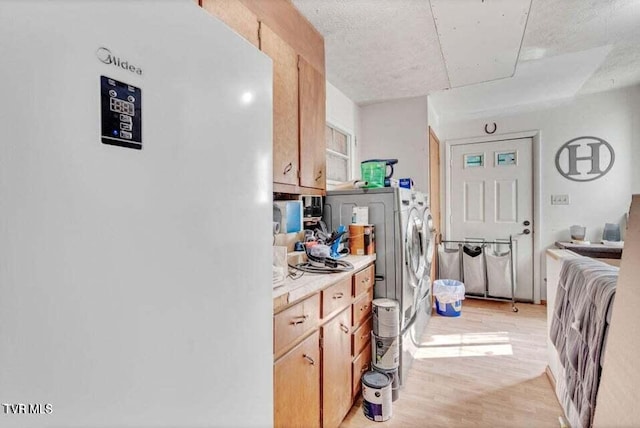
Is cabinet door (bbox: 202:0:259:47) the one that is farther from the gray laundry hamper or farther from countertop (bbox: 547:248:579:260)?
the gray laundry hamper

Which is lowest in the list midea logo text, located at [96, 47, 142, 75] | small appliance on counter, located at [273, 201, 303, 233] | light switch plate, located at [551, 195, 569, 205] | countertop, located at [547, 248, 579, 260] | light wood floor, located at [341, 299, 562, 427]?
light wood floor, located at [341, 299, 562, 427]

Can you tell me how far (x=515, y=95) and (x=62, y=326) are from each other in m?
4.28

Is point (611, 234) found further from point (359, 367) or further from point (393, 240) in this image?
point (359, 367)

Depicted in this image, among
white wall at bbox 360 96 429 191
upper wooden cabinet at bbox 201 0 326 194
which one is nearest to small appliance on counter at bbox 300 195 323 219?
upper wooden cabinet at bbox 201 0 326 194

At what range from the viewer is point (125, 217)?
1.63 ft

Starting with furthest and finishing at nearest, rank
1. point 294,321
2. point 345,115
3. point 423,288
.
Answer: point 345,115, point 423,288, point 294,321

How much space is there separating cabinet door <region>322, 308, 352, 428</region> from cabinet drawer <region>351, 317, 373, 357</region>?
0.06m

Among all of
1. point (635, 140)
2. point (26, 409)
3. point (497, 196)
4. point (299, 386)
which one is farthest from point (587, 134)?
point (26, 409)

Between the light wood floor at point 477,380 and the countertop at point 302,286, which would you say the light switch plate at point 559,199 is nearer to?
the light wood floor at point 477,380

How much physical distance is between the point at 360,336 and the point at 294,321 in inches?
32.5

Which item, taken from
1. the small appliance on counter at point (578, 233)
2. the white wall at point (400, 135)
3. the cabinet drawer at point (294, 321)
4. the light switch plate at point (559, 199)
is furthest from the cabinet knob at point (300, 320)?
the light switch plate at point (559, 199)

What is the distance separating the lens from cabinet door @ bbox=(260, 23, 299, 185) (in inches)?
60.0

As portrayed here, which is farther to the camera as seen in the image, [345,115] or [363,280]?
[345,115]

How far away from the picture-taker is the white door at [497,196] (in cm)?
376
